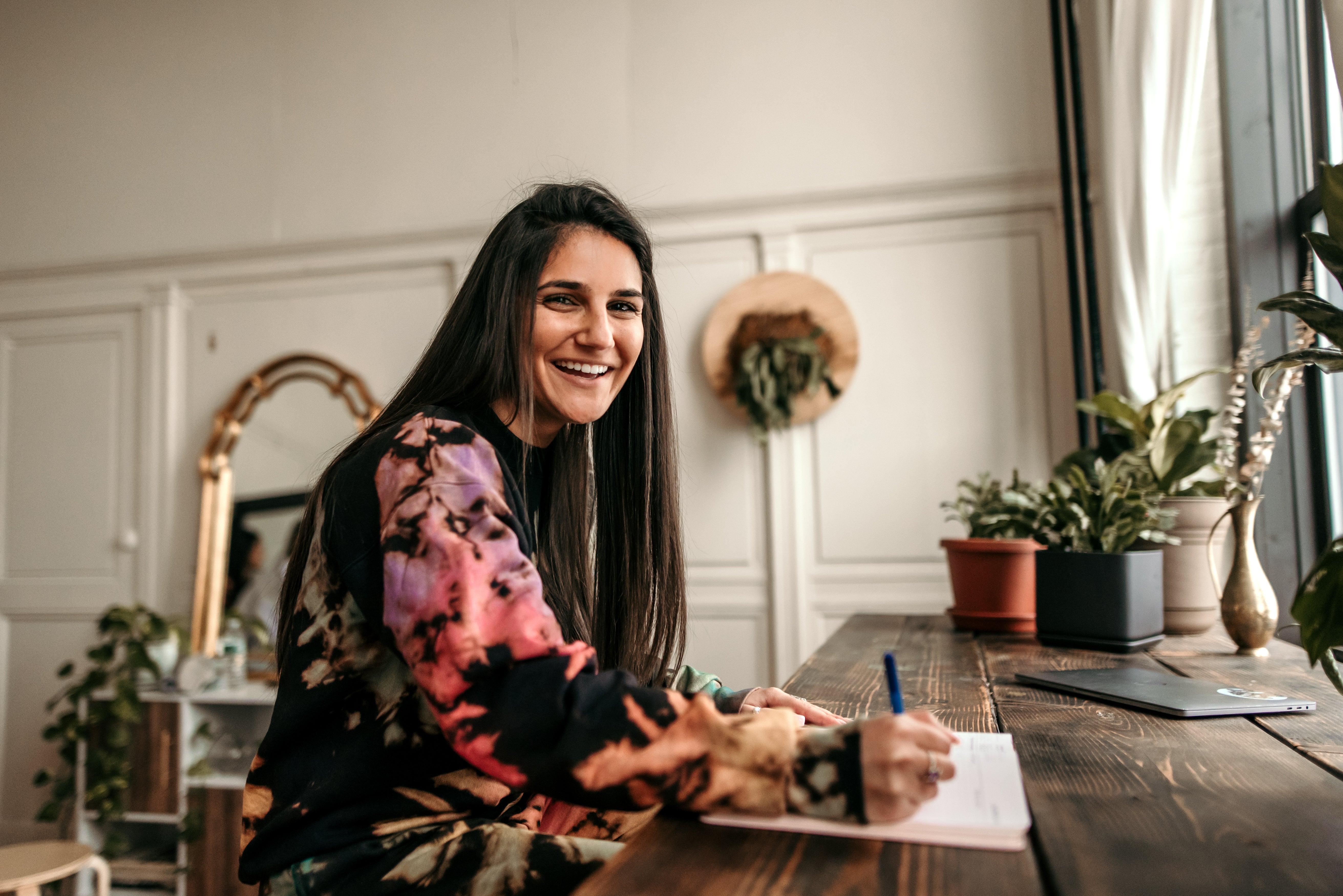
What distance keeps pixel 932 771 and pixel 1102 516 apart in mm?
966

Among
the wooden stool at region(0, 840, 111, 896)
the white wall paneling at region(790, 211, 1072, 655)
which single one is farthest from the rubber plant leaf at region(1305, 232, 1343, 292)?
the wooden stool at region(0, 840, 111, 896)

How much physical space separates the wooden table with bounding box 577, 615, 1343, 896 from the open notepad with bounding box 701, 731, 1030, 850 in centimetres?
1

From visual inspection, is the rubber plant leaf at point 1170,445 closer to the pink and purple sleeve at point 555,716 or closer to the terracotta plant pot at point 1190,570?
the terracotta plant pot at point 1190,570

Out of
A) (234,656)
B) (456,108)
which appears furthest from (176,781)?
(456,108)

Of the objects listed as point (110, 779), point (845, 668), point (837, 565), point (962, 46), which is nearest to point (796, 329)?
point (837, 565)

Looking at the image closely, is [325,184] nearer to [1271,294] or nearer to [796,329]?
[796,329]

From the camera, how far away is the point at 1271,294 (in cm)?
209

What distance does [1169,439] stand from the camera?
173 cm

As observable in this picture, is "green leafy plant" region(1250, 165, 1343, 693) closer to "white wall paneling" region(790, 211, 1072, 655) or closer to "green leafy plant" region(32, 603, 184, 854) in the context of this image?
"white wall paneling" region(790, 211, 1072, 655)

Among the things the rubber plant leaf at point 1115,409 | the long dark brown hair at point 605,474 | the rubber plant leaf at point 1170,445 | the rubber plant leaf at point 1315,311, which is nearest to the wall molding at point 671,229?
the rubber plant leaf at point 1115,409

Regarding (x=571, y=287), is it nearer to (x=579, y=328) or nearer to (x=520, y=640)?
(x=579, y=328)

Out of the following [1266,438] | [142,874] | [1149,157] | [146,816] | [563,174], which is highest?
[563,174]

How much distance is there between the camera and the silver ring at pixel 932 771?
0.64 meters

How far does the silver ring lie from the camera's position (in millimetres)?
638
